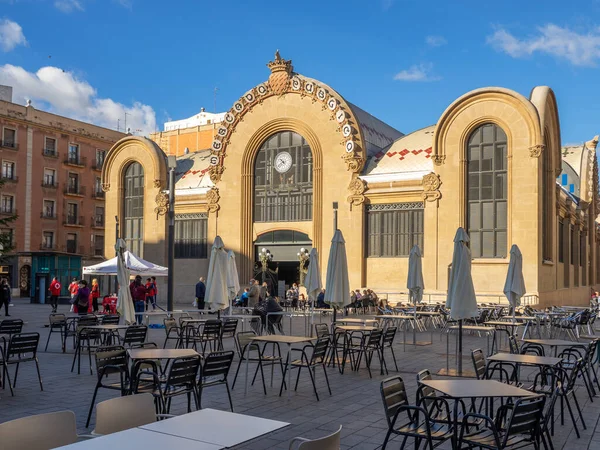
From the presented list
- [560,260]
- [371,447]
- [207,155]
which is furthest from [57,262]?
[371,447]

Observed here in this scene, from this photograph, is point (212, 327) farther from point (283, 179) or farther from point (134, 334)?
point (283, 179)

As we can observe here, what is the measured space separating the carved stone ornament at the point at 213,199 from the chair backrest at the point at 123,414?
110ft

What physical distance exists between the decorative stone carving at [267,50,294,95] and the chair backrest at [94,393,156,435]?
32419 mm

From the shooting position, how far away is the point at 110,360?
851 centimetres

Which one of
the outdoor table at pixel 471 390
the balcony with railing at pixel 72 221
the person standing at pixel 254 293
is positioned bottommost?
the outdoor table at pixel 471 390

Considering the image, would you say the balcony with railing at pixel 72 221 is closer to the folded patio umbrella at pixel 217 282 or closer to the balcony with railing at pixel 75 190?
the balcony with railing at pixel 75 190

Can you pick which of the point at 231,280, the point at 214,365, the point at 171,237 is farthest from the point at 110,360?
the point at 171,237

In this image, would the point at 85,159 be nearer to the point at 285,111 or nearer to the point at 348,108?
the point at 285,111

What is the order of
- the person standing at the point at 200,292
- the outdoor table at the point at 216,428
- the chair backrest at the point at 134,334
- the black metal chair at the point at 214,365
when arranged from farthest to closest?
the person standing at the point at 200,292 < the chair backrest at the point at 134,334 < the black metal chair at the point at 214,365 < the outdoor table at the point at 216,428

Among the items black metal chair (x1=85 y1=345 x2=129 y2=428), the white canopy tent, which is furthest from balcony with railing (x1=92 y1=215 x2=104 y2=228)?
black metal chair (x1=85 y1=345 x2=129 y2=428)

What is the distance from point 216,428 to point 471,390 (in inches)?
123

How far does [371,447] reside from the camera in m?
7.49

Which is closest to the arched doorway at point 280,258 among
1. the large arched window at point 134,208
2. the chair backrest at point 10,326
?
the large arched window at point 134,208

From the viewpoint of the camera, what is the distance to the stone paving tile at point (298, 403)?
7977 millimetres
